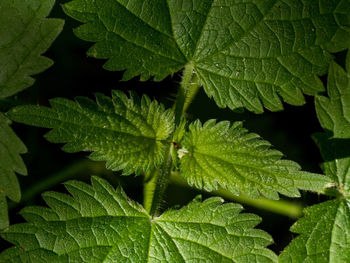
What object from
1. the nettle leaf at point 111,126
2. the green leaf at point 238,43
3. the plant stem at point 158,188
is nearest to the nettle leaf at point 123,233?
the plant stem at point 158,188

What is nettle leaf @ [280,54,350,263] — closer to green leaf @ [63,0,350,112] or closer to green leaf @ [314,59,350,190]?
green leaf @ [314,59,350,190]

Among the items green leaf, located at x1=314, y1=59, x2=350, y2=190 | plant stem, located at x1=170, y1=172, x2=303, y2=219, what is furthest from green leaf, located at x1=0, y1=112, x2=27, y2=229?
green leaf, located at x1=314, y1=59, x2=350, y2=190

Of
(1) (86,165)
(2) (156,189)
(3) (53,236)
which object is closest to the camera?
(3) (53,236)

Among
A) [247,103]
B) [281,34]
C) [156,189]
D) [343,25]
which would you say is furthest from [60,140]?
[343,25]

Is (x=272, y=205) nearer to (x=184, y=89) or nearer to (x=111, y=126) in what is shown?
(x=184, y=89)

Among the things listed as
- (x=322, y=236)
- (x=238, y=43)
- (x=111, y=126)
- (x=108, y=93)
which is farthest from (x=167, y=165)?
(x=108, y=93)

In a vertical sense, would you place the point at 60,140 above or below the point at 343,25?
below

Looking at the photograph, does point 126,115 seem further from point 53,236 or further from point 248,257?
point 248,257
